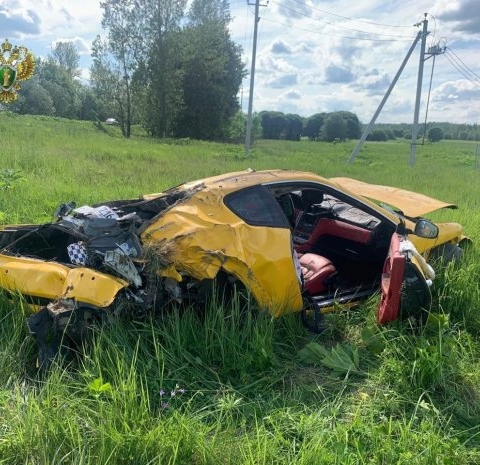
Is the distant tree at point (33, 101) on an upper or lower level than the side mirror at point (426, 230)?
upper

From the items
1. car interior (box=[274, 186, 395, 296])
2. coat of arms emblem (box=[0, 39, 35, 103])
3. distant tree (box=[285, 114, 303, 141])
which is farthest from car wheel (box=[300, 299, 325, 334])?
distant tree (box=[285, 114, 303, 141])

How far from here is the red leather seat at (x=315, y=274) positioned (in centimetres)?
428

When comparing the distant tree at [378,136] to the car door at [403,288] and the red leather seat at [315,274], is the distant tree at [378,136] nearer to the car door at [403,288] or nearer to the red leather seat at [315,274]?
the red leather seat at [315,274]

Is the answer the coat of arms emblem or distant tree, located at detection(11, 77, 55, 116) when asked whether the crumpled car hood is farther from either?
distant tree, located at detection(11, 77, 55, 116)

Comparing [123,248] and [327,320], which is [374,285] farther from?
[123,248]

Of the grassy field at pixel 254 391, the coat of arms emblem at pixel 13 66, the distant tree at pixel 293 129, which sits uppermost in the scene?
the distant tree at pixel 293 129

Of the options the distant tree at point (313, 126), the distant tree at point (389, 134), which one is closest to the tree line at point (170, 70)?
the distant tree at point (313, 126)

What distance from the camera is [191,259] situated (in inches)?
A: 131

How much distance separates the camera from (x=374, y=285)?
14.2ft

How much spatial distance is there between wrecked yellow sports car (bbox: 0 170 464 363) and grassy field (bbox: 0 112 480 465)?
0.59 feet

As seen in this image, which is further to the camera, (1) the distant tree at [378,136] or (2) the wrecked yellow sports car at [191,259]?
(1) the distant tree at [378,136]

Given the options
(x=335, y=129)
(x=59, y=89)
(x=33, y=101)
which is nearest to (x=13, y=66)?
(x=33, y=101)

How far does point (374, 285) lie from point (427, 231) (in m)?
0.68

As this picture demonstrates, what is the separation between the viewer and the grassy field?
7.53 feet
